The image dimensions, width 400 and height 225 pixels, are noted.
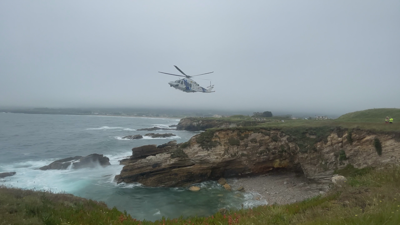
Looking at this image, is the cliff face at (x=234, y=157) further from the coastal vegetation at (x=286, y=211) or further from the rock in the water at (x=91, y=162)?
the coastal vegetation at (x=286, y=211)

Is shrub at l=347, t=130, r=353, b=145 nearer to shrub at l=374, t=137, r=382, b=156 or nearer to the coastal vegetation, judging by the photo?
shrub at l=374, t=137, r=382, b=156

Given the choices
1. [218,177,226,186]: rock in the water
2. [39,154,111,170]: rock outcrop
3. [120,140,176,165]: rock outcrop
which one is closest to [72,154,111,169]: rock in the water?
[39,154,111,170]: rock outcrop

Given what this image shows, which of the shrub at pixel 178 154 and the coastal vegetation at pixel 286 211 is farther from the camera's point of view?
the shrub at pixel 178 154

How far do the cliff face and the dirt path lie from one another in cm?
101

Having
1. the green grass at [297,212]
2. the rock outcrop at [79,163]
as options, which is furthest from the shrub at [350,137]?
the rock outcrop at [79,163]

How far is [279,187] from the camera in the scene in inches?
714

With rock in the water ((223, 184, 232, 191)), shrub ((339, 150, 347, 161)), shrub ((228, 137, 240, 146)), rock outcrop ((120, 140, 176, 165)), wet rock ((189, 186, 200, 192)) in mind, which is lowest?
wet rock ((189, 186, 200, 192))

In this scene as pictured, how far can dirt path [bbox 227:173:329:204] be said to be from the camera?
52.9 feet

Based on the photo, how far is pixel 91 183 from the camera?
21.6 meters

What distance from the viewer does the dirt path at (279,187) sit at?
1611 cm

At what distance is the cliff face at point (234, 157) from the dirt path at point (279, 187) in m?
1.01

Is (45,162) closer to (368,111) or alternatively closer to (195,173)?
(195,173)

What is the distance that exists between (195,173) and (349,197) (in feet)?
52.8

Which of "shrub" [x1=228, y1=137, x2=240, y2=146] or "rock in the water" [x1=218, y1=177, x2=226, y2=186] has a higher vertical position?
"shrub" [x1=228, y1=137, x2=240, y2=146]
